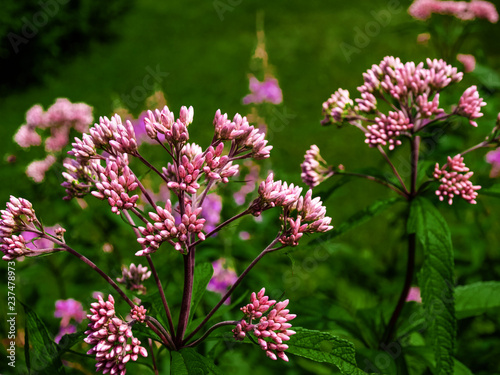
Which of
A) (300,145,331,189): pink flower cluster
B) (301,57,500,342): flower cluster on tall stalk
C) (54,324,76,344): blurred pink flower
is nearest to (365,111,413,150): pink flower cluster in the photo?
(301,57,500,342): flower cluster on tall stalk

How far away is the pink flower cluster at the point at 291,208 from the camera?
1.58 meters

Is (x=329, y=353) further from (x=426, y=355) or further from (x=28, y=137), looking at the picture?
(x=28, y=137)

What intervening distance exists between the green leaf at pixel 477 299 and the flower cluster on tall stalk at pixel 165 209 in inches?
35.8

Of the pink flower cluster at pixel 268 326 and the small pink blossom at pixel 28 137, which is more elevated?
the small pink blossom at pixel 28 137

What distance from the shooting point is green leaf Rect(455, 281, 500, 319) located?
6.68 ft

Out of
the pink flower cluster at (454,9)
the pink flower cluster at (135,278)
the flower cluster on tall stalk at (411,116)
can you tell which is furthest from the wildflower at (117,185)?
the pink flower cluster at (454,9)

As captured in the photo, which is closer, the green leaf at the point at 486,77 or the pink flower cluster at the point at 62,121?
the green leaf at the point at 486,77

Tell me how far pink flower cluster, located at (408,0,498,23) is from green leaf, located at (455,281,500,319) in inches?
99.9

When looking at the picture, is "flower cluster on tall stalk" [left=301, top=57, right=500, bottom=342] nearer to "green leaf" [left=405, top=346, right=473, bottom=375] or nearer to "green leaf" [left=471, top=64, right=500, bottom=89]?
"green leaf" [left=405, top=346, right=473, bottom=375]

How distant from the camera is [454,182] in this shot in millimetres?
1948

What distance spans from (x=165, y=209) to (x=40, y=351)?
0.61 meters

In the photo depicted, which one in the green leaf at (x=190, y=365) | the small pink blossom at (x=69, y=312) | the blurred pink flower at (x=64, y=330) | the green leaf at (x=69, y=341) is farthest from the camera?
the small pink blossom at (x=69, y=312)

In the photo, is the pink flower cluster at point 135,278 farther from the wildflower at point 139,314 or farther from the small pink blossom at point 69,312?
the small pink blossom at point 69,312

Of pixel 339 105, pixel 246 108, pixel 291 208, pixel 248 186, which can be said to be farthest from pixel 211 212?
pixel 246 108
